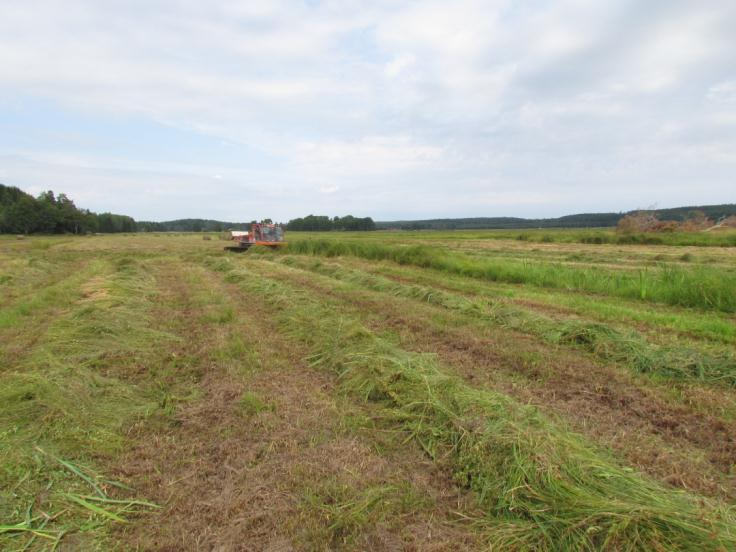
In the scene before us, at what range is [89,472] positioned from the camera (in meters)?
2.89

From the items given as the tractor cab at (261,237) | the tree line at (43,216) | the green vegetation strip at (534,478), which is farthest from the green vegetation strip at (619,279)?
the tree line at (43,216)

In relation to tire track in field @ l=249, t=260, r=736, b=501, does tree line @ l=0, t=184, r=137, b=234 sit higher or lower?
higher

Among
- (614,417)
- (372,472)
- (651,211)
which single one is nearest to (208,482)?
(372,472)

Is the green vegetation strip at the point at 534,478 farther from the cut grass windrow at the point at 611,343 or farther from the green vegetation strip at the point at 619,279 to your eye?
the green vegetation strip at the point at 619,279

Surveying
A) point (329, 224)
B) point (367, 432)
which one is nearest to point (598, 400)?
point (367, 432)

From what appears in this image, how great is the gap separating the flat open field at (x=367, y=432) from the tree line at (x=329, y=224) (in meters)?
86.6

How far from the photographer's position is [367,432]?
348cm

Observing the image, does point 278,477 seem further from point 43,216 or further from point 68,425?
point 43,216

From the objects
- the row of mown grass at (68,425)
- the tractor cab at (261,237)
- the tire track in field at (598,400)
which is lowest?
the tire track in field at (598,400)

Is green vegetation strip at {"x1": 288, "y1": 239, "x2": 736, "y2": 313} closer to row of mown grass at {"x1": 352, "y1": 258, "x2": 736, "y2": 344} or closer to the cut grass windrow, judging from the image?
row of mown grass at {"x1": 352, "y1": 258, "x2": 736, "y2": 344}

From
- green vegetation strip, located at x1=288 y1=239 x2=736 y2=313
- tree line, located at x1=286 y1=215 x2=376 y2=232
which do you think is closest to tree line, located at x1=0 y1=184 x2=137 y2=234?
tree line, located at x1=286 y1=215 x2=376 y2=232

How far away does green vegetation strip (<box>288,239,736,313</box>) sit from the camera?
8.51 meters

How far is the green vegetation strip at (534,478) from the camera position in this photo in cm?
220

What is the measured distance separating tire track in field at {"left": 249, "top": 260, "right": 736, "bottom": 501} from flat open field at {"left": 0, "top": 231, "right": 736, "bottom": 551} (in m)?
0.02
